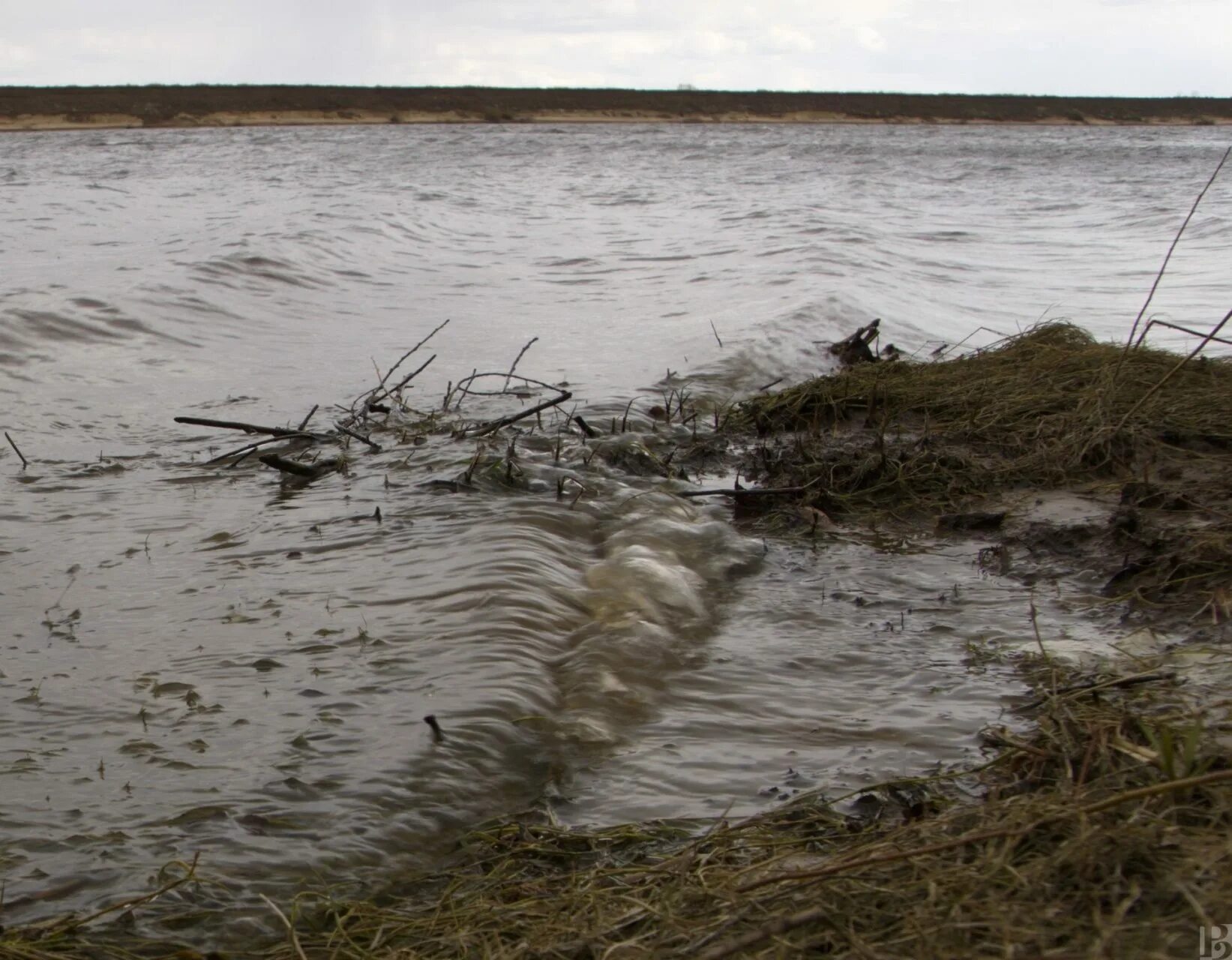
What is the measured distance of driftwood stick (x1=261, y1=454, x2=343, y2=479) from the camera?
5.29 meters

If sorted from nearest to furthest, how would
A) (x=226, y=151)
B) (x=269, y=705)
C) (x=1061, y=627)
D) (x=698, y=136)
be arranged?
(x=269, y=705)
(x=1061, y=627)
(x=226, y=151)
(x=698, y=136)

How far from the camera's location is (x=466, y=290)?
11.5m

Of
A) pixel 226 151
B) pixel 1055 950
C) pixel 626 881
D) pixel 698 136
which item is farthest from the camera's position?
pixel 698 136

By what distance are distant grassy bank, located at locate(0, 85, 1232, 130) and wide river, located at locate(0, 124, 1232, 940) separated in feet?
164

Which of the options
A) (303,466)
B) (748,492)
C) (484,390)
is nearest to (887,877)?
(748,492)

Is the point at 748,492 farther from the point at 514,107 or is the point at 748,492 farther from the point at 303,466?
the point at 514,107

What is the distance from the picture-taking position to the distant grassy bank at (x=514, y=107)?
5706cm

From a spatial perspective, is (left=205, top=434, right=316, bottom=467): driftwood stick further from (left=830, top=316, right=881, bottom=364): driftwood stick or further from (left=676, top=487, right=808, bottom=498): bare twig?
(left=830, top=316, right=881, bottom=364): driftwood stick

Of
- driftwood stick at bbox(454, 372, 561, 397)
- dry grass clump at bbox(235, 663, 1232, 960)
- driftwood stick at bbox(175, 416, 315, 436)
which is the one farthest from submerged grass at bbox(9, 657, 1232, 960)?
driftwood stick at bbox(454, 372, 561, 397)

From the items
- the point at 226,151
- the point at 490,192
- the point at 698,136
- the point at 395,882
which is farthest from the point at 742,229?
the point at 698,136

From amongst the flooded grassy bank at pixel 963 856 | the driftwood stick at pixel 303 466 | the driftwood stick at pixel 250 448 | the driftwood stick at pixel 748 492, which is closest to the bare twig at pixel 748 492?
the driftwood stick at pixel 748 492

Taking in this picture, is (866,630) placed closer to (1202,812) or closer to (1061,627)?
(1061,627)

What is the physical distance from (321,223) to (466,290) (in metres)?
4.88

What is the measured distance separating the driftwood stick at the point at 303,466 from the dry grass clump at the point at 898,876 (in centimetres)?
293
